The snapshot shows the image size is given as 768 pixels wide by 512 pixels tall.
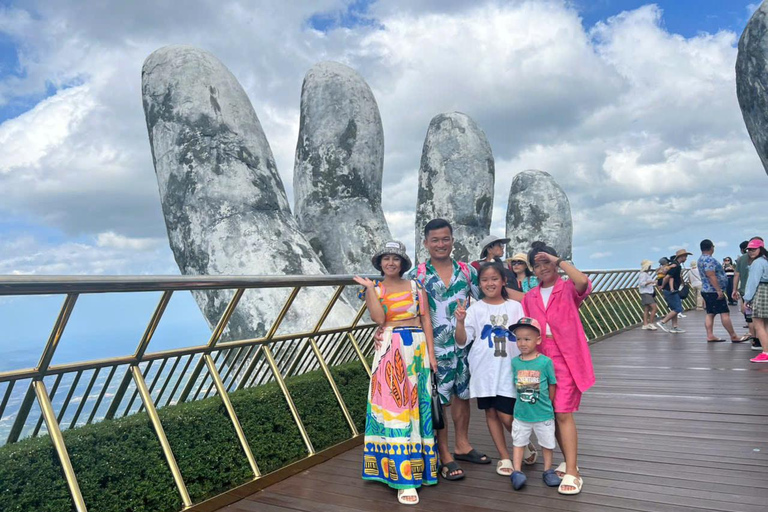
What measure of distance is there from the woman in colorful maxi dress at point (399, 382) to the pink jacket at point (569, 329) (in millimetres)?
703

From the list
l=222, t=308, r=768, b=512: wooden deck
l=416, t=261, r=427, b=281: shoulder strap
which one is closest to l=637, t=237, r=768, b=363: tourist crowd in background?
l=222, t=308, r=768, b=512: wooden deck

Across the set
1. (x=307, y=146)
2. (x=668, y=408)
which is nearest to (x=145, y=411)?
(x=668, y=408)

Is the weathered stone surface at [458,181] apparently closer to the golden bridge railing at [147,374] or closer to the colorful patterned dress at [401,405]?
the golden bridge railing at [147,374]

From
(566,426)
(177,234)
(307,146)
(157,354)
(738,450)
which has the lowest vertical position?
(738,450)

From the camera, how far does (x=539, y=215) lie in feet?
57.6

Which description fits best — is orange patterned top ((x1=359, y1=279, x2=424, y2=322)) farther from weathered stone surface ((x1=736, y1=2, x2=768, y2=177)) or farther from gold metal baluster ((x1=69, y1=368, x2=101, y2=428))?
weathered stone surface ((x1=736, y1=2, x2=768, y2=177))

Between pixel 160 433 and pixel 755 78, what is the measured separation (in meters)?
11.7

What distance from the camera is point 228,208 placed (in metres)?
9.87

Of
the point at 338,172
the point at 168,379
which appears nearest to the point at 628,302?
the point at 338,172

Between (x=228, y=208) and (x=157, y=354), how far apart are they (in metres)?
6.48

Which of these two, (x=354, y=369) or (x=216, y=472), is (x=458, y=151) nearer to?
(x=354, y=369)

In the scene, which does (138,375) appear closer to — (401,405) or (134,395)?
(134,395)

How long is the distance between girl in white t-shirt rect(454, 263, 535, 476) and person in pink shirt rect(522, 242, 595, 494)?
0.20 m

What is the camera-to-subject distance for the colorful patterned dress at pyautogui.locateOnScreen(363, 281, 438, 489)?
3.43 m
